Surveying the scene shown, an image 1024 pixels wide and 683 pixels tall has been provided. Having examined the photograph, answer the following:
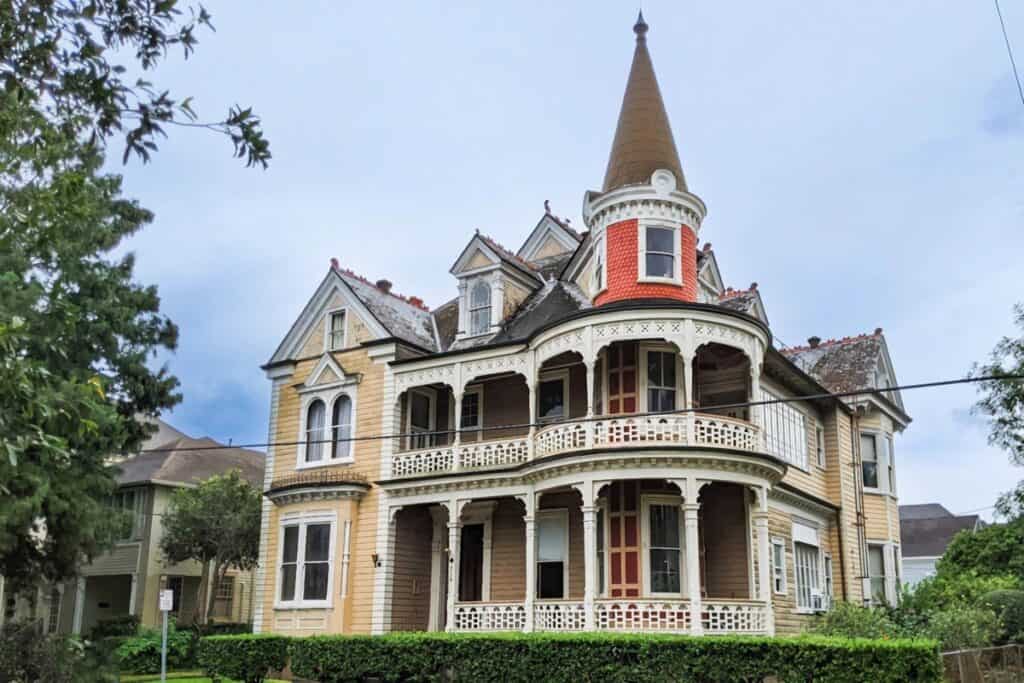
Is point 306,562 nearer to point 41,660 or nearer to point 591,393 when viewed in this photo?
point 41,660

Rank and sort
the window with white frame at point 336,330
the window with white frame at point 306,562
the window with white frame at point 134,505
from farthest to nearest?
the window with white frame at point 134,505
the window with white frame at point 336,330
the window with white frame at point 306,562

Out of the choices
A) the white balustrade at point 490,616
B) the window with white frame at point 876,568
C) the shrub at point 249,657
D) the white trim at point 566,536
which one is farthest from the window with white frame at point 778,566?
the shrub at point 249,657

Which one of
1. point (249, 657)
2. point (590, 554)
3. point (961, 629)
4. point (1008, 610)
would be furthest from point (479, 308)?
point (1008, 610)

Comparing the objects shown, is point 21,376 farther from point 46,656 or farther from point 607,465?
point 46,656

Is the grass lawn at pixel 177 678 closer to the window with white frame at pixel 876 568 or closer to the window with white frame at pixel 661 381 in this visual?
the window with white frame at pixel 661 381

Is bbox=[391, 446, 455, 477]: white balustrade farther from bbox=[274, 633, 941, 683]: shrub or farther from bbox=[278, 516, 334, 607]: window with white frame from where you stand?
bbox=[274, 633, 941, 683]: shrub

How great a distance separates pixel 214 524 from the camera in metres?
36.5

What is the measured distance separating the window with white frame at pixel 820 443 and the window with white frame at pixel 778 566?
4.90m

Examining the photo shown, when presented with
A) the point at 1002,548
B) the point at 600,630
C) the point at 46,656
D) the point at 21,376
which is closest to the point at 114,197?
the point at 46,656

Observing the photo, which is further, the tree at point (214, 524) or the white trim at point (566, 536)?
the tree at point (214, 524)

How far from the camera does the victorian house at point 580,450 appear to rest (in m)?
22.5

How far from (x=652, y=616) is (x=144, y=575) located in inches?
1059

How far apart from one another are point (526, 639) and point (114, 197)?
1798 centimetres

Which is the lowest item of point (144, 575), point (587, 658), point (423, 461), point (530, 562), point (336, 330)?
point (587, 658)
